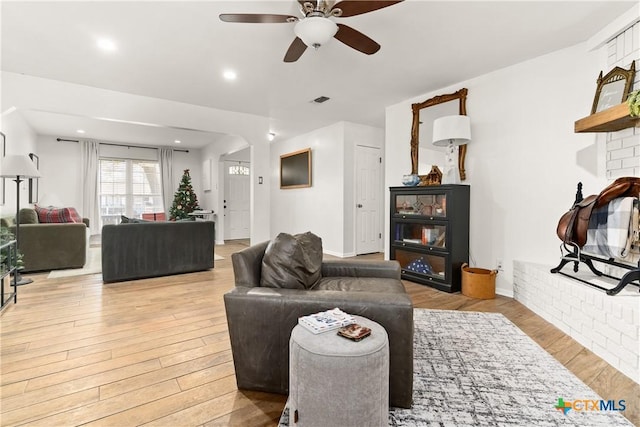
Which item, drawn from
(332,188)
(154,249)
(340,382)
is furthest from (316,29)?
(332,188)

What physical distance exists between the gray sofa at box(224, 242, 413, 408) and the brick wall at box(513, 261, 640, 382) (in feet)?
4.81

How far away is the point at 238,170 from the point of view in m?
8.26

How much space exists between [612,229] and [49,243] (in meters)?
6.35

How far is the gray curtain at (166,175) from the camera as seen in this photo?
27.9 feet

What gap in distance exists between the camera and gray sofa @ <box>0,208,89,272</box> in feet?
14.1

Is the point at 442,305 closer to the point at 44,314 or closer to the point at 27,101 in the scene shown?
the point at 44,314

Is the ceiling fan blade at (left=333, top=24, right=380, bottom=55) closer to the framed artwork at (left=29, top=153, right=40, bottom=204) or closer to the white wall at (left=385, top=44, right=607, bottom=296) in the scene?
the white wall at (left=385, top=44, right=607, bottom=296)

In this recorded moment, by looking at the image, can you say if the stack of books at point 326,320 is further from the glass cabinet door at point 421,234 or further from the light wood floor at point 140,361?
the glass cabinet door at point 421,234

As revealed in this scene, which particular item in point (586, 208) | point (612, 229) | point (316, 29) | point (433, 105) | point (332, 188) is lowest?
point (612, 229)

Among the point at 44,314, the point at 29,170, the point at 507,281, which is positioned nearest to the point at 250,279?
the point at 44,314

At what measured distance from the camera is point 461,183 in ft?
12.7

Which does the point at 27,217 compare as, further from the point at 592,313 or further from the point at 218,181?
the point at 592,313

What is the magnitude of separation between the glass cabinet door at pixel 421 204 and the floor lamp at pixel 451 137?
28 centimetres

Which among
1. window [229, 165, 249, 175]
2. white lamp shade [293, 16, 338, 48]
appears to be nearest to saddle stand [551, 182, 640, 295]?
white lamp shade [293, 16, 338, 48]
